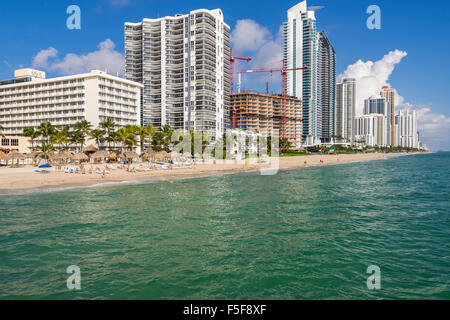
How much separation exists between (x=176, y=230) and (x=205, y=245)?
10.0 feet

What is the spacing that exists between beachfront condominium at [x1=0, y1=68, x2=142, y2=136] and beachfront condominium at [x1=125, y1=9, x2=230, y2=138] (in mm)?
18240

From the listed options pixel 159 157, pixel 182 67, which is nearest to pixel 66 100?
pixel 182 67

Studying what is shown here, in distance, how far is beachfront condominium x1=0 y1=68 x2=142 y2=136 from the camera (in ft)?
283

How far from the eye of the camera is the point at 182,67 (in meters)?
112

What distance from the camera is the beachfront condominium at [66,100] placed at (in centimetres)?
8612

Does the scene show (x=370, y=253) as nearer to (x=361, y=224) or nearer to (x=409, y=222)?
(x=361, y=224)

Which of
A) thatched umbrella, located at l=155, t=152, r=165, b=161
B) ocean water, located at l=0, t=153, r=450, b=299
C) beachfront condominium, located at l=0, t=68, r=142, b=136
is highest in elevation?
beachfront condominium, located at l=0, t=68, r=142, b=136

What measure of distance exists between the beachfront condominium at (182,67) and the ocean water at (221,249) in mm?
90497

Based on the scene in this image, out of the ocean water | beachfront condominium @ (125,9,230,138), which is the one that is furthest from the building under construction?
the ocean water

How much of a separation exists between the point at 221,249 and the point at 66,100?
95.0 m

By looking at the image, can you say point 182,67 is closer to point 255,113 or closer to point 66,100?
point 66,100

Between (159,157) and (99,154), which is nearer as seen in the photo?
(99,154)

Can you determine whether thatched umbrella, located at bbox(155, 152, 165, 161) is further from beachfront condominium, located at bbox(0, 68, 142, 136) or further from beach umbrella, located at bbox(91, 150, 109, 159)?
beachfront condominium, located at bbox(0, 68, 142, 136)

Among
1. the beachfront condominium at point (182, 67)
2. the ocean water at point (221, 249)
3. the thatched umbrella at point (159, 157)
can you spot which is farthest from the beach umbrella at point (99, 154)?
the beachfront condominium at point (182, 67)
